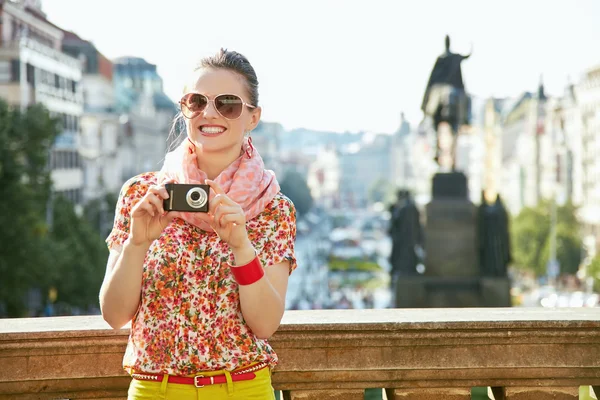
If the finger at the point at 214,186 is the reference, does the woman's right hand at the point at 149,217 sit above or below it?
below

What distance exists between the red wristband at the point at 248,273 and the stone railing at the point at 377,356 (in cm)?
112

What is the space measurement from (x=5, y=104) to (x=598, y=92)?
6573 centimetres

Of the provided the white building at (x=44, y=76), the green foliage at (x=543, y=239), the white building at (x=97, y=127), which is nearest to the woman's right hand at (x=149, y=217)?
the white building at (x=44, y=76)

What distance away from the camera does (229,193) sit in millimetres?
3607

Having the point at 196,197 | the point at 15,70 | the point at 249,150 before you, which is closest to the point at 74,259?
the point at 15,70

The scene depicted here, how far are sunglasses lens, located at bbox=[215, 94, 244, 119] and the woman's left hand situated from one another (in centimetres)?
31


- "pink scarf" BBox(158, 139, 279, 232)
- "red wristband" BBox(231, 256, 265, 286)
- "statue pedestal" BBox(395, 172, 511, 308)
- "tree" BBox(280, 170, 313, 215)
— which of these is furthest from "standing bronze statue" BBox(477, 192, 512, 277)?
"tree" BBox(280, 170, 313, 215)

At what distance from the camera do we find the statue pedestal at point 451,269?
17.2 metres

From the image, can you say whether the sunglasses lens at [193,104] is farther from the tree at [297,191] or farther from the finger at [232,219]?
the tree at [297,191]

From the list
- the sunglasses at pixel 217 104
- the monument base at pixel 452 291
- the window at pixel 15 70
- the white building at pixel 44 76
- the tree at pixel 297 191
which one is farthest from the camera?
the tree at pixel 297 191

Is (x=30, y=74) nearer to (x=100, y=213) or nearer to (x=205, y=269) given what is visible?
(x=100, y=213)

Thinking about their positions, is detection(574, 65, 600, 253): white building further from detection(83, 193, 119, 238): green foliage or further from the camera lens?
the camera lens

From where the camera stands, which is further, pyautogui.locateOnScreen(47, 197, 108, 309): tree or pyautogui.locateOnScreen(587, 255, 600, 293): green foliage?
pyautogui.locateOnScreen(587, 255, 600, 293): green foliage

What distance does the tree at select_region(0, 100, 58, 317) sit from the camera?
30094 millimetres
